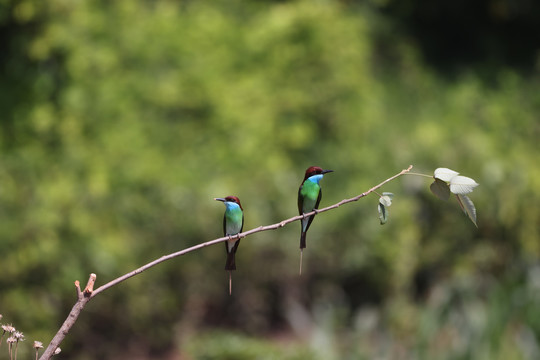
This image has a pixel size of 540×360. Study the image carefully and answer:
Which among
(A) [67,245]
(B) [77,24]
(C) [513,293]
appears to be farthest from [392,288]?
(B) [77,24]

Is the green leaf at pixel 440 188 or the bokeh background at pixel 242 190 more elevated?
the bokeh background at pixel 242 190

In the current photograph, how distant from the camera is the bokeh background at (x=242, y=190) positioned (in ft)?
16.6

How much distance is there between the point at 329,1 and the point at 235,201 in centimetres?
877

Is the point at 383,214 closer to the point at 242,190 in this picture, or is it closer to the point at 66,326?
the point at 66,326

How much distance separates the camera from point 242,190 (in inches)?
253

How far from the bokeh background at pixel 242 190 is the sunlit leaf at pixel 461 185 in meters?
3.34

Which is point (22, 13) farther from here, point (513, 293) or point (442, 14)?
point (442, 14)

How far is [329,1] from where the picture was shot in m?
9.70

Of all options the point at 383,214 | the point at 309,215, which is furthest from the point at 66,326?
the point at 383,214

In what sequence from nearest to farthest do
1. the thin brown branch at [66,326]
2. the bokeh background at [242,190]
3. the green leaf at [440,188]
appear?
the thin brown branch at [66,326] → the green leaf at [440,188] → the bokeh background at [242,190]

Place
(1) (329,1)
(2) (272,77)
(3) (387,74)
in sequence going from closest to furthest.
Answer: (2) (272,77) → (1) (329,1) → (3) (387,74)

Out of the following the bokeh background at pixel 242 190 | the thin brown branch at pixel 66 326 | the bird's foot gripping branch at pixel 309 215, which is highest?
the bokeh background at pixel 242 190

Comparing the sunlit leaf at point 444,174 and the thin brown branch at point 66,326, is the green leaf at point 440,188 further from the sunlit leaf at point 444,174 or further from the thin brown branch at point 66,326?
the thin brown branch at point 66,326

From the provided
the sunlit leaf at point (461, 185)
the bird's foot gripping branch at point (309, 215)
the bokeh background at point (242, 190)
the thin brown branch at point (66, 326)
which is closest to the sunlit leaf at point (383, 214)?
the bird's foot gripping branch at point (309, 215)
